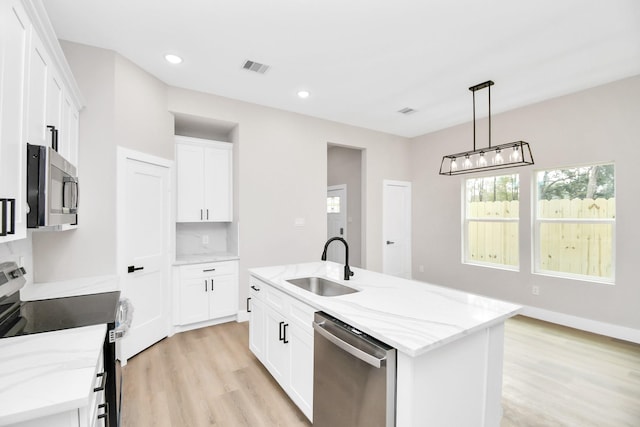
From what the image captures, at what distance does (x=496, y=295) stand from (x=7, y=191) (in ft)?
17.5

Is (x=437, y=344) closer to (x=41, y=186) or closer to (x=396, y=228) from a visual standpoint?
(x=41, y=186)

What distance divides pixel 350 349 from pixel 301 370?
73cm

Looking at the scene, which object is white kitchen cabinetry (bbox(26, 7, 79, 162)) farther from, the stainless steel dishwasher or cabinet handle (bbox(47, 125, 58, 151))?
the stainless steel dishwasher

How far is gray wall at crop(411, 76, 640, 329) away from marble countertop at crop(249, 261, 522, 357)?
2841 mm

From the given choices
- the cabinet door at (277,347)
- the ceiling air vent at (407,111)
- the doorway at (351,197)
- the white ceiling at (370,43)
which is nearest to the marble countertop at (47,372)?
the cabinet door at (277,347)

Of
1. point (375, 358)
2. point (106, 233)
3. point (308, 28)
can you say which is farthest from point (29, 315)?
point (308, 28)

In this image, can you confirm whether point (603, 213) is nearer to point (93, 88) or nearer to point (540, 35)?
point (540, 35)

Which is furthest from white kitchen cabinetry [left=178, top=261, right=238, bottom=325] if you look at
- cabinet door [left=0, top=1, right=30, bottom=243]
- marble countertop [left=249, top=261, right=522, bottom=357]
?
cabinet door [left=0, top=1, right=30, bottom=243]

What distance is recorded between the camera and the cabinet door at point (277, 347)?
2137 millimetres

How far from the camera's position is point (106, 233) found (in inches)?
Answer: 105

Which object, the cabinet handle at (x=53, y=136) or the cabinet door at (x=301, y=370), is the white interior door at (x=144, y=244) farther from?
the cabinet door at (x=301, y=370)

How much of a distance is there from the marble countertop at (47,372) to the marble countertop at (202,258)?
7.15 feet

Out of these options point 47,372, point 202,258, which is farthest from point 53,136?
point 202,258

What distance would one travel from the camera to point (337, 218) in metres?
6.22
